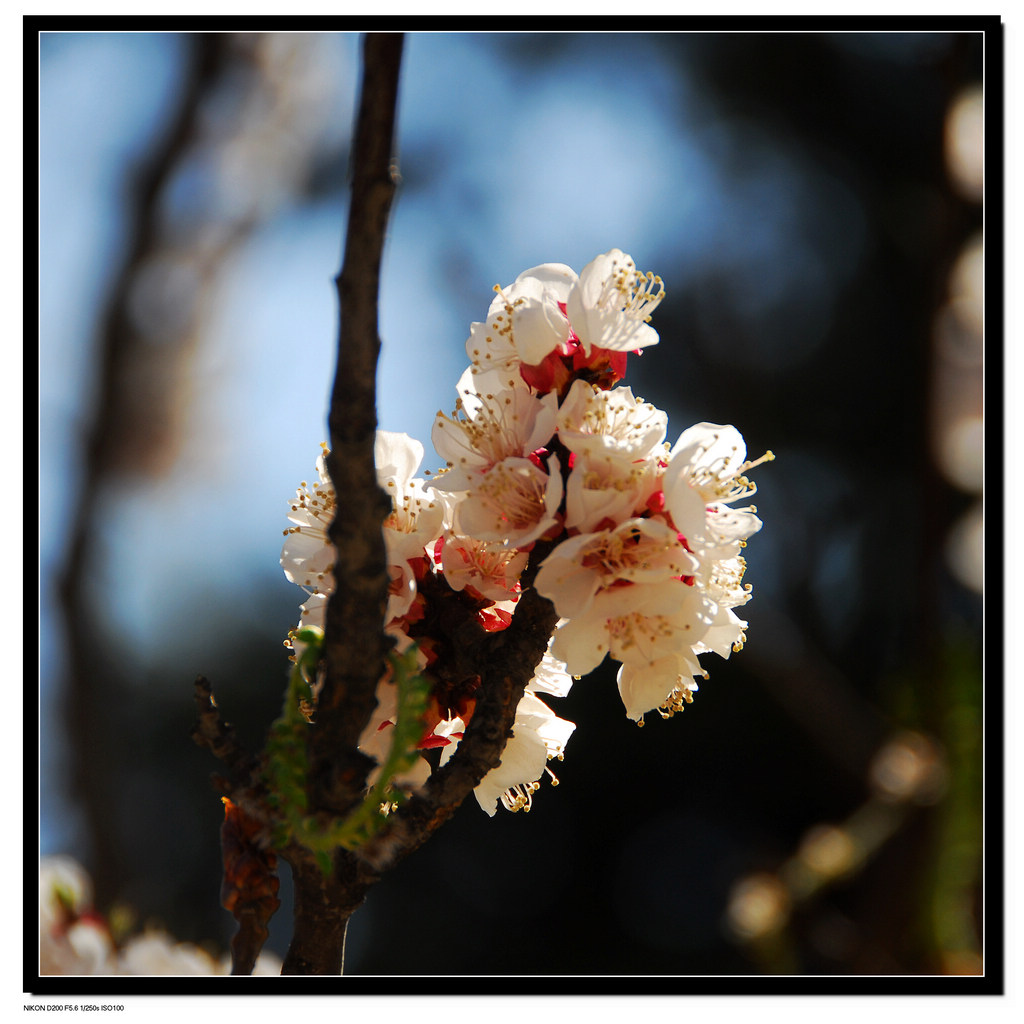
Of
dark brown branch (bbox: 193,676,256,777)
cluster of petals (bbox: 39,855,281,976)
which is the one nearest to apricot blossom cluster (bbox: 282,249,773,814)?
dark brown branch (bbox: 193,676,256,777)

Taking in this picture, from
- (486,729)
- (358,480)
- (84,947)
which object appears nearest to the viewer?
(358,480)

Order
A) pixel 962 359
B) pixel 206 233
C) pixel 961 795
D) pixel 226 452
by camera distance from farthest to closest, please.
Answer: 1. pixel 206 233
2. pixel 226 452
3. pixel 962 359
4. pixel 961 795

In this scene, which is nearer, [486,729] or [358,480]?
[358,480]

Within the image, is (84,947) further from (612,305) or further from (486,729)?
(612,305)

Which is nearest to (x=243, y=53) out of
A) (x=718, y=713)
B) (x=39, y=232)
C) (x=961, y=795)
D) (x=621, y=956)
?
(x=39, y=232)

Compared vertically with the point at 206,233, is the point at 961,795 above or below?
below

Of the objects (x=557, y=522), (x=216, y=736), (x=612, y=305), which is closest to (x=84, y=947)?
(x=216, y=736)

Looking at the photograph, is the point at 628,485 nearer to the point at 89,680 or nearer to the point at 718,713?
the point at 89,680
